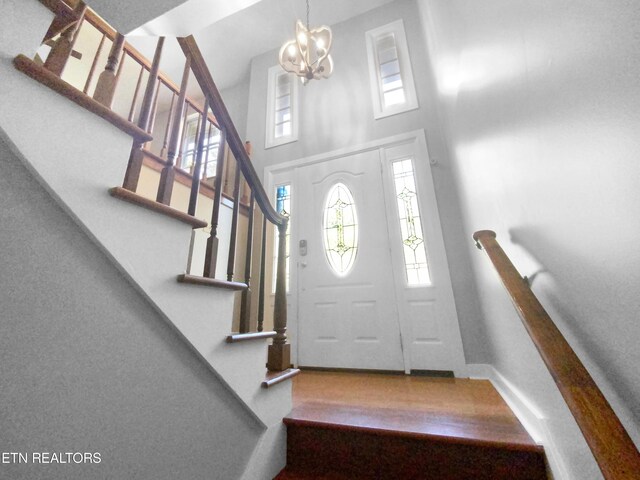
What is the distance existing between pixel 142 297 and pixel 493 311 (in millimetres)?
1952

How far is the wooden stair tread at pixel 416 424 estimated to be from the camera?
1101mm

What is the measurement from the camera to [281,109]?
12.8ft

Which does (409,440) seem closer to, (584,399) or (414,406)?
(414,406)

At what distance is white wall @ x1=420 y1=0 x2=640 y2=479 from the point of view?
51 cm

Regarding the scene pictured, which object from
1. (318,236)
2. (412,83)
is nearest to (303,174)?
(318,236)

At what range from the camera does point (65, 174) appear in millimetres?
661

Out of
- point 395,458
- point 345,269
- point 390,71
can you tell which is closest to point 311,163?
point 345,269

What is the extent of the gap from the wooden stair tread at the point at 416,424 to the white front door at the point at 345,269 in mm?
1113

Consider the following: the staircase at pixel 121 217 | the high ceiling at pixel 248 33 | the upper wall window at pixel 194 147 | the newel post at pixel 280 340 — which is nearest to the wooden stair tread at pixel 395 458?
the staircase at pixel 121 217

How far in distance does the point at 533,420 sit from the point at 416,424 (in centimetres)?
47

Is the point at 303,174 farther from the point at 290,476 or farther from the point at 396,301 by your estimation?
the point at 290,476

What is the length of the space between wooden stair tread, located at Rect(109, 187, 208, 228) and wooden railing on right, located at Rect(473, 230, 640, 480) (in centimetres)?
114

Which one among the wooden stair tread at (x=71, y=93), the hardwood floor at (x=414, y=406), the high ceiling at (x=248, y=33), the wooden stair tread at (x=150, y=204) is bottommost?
the hardwood floor at (x=414, y=406)

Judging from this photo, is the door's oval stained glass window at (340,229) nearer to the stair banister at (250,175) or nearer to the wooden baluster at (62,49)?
the stair banister at (250,175)
